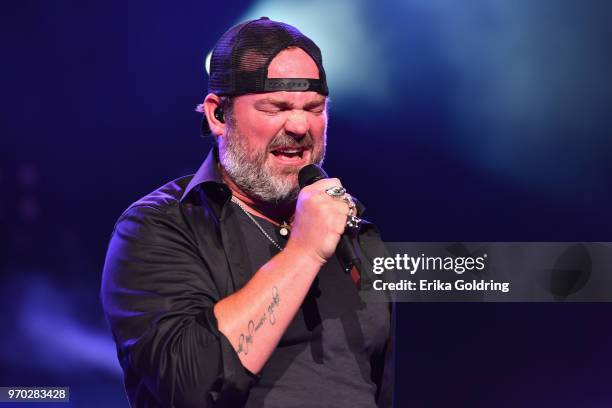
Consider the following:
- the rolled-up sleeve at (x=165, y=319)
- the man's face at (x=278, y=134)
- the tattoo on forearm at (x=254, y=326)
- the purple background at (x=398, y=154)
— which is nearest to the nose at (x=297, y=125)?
the man's face at (x=278, y=134)

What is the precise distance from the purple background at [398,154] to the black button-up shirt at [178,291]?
122cm

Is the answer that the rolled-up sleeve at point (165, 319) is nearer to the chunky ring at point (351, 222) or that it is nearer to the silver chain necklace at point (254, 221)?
the silver chain necklace at point (254, 221)

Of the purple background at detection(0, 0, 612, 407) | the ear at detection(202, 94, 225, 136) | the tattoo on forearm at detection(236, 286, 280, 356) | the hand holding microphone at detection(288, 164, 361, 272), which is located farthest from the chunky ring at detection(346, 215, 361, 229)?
the purple background at detection(0, 0, 612, 407)

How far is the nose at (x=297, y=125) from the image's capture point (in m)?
1.74

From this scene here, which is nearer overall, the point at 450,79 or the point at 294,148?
the point at 294,148

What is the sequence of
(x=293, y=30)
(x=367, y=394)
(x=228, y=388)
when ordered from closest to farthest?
(x=228, y=388)
(x=367, y=394)
(x=293, y=30)

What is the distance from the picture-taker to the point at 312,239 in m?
1.46

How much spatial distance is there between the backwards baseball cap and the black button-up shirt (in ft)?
0.67

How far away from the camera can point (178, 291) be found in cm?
155

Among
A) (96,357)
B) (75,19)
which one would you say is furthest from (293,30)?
(96,357)

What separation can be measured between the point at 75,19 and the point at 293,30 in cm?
142

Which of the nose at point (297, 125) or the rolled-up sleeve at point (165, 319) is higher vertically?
the nose at point (297, 125)

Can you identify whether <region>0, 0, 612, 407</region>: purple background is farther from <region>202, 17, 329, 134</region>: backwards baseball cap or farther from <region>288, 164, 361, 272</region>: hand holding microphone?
<region>288, 164, 361, 272</region>: hand holding microphone

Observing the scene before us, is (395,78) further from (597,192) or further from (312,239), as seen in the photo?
(312,239)
